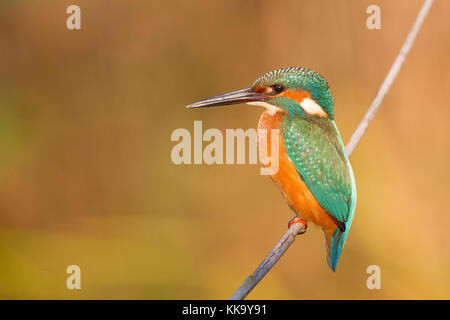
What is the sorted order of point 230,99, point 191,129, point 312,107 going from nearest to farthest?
point 230,99 → point 312,107 → point 191,129

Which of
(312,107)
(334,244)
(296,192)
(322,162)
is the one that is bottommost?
(334,244)

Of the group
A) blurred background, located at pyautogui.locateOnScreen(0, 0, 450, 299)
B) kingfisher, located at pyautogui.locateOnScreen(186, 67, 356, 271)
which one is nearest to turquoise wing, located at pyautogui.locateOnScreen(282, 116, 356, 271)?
kingfisher, located at pyautogui.locateOnScreen(186, 67, 356, 271)

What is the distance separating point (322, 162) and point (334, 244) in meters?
0.33

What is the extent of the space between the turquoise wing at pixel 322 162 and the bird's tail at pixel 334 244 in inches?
2.6

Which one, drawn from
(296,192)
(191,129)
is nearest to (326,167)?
(296,192)

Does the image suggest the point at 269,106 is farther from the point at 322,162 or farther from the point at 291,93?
the point at 322,162

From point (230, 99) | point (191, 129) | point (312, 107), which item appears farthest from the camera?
point (191, 129)

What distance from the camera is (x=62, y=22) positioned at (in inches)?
121

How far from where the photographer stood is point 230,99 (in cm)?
191

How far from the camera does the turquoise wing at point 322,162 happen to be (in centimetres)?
192

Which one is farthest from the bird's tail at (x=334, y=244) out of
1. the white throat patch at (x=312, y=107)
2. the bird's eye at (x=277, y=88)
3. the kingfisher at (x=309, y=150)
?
the bird's eye at (x=277, y=88)

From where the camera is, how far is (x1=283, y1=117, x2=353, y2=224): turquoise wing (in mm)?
1917

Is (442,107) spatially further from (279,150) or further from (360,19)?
(279,150)

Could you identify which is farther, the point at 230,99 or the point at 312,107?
the point at 312,107
